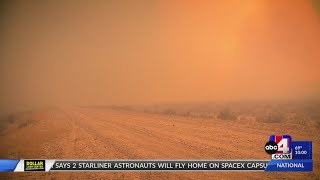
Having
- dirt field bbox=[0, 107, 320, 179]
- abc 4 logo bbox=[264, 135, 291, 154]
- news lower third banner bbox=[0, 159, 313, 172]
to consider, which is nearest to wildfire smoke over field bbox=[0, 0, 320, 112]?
dirt field bbox=[0, 107, 320, 179]


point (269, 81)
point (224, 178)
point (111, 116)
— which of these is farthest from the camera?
point (111, 116)

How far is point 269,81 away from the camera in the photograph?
6.59 m

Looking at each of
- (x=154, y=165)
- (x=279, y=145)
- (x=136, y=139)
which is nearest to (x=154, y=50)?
(x=136, y=139)

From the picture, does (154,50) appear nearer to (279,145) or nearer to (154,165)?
(154,165)

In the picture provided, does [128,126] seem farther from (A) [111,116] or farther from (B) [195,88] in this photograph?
(B) [195,88]

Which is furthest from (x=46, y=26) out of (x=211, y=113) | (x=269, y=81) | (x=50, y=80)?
(x=269, y=81)

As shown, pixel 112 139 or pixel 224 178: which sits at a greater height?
pixel 112 139

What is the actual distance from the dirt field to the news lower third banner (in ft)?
0.30

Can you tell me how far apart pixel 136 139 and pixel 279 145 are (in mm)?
2745

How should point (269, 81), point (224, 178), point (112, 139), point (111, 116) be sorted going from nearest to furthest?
1. point (224, 178)
2. point (112, 139)
3. point (269, 81)
4. point (111, 116)

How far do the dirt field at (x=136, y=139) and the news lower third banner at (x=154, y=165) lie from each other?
91 millimetres

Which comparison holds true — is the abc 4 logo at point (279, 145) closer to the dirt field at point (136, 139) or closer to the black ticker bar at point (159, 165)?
the dirt field at point (136, 139)

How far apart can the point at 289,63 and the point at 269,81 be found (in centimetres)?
56

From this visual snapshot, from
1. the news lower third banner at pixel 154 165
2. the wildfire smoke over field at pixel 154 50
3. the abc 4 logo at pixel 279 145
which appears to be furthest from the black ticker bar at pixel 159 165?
the wildfire smoke over field at pixel 154 50
